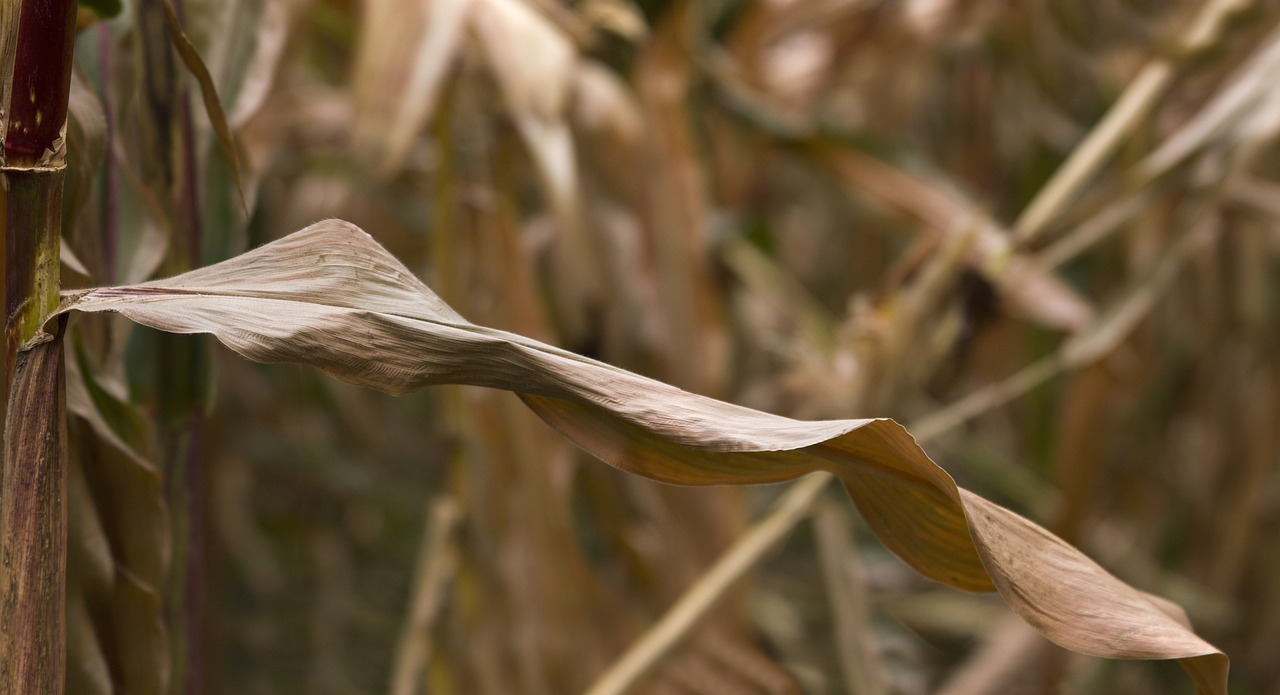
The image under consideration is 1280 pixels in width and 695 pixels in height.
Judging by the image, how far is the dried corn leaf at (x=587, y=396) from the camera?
218mm

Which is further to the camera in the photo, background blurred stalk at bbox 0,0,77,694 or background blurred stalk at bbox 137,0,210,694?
background blurred stalk at bbox 137,0,210,694

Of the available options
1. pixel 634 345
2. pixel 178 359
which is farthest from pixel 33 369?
pixel 634 345

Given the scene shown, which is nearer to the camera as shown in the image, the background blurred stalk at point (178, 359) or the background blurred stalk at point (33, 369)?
the background blurred stalk at point (33, 369)

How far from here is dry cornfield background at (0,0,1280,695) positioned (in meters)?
0.23

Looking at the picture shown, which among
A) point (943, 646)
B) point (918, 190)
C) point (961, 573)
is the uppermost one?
point (918, 190)

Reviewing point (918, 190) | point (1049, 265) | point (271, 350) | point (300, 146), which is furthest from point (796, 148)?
point (271, 350)

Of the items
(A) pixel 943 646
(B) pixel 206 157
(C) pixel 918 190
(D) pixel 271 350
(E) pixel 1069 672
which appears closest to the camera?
(D) pixel 271 350

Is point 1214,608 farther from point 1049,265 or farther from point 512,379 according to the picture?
point 512,379

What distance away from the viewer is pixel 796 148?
731 millimetres

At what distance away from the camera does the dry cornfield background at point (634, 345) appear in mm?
226

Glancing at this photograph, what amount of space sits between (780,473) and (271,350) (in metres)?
0.11

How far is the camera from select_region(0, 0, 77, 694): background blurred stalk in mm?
207

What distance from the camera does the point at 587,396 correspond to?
227 mm

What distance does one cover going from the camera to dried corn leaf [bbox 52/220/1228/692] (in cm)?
22
